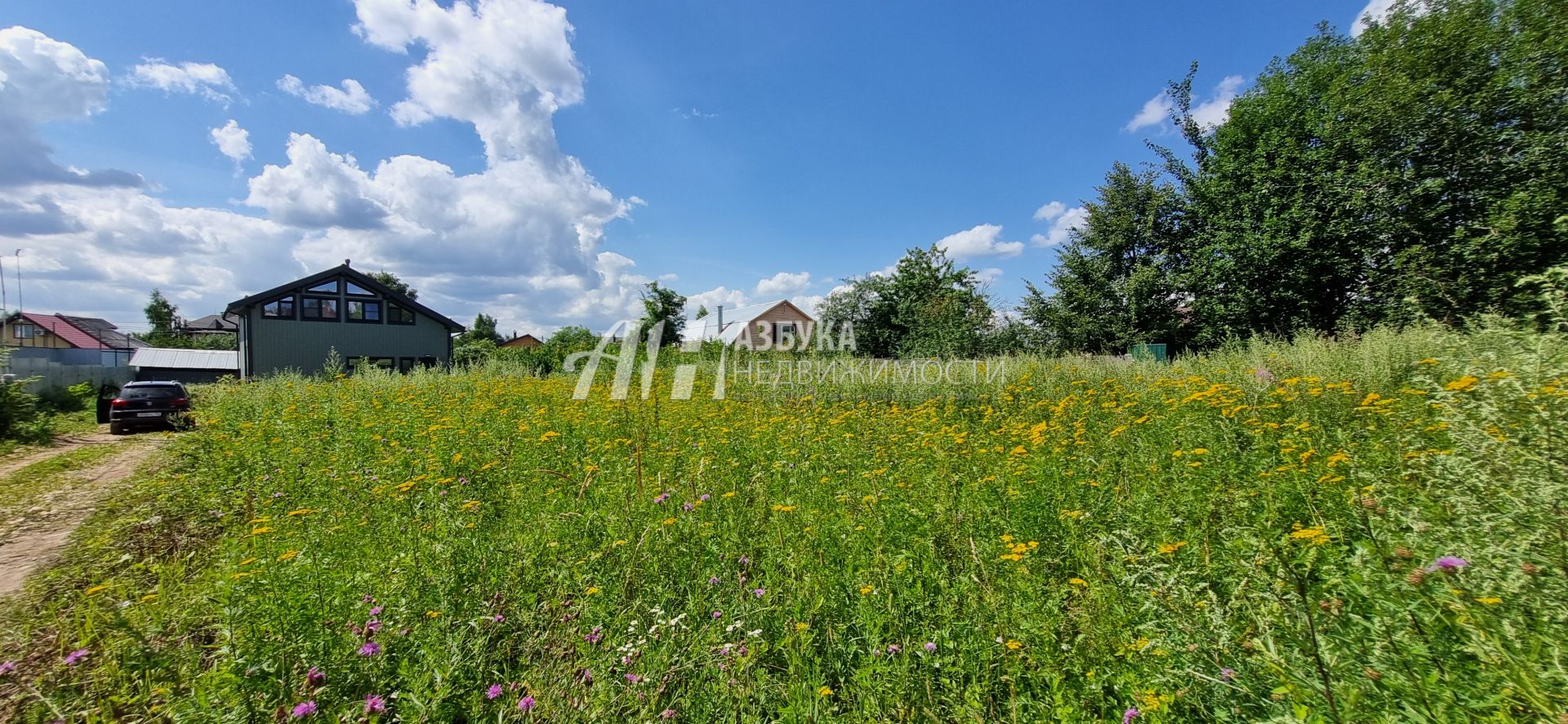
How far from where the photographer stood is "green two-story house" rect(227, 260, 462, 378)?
18.5 metres

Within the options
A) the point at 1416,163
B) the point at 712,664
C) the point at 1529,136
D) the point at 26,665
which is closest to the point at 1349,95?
the point at 1416,163

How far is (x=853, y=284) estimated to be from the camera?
2517cm

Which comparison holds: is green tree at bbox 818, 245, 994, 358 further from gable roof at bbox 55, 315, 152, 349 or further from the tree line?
gable roof at bbox 55, 315, 152, 349

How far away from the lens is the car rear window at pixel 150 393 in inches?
458

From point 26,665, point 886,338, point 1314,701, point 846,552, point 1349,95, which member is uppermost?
point 1349,95

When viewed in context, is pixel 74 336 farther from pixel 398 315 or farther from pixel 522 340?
pixel 398 315

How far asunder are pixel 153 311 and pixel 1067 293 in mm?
83861

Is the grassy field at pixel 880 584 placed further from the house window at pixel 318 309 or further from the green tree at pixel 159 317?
the green tree at pixel 159 317

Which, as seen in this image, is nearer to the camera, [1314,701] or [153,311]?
[1314,701]

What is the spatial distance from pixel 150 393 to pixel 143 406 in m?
0.50

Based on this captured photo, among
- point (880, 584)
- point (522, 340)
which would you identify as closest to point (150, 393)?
point (880, 584)

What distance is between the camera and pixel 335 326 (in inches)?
774

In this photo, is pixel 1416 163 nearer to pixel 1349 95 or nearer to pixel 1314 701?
pixel 1349 95

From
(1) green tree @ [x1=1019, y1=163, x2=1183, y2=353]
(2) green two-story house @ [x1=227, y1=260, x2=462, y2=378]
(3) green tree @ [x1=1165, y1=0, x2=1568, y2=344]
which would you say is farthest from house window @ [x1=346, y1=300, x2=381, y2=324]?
(3) green tree @ [x1=1165, y1=0, x2=1568, y2=344]
